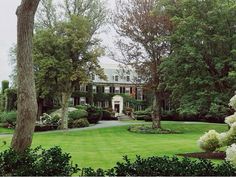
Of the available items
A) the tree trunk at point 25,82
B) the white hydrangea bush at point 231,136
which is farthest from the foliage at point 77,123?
the tree trunk at point 25,82

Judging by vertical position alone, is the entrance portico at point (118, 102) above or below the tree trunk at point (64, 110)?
above

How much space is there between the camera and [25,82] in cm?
782

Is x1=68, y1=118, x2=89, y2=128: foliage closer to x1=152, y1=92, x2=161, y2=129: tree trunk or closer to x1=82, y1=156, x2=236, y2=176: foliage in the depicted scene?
x1=152, y1=92, x2=161, y2=129: tree trunk

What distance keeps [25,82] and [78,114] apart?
38.8 metres

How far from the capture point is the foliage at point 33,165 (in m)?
5.77

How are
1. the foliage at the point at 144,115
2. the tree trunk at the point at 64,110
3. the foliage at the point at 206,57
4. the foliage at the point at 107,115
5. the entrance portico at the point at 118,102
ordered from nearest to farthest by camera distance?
the foliage at the point at 206,57 < the tree trunk at the point at 64,110 < the foliage at the point at 144,115 < the foliage at the point at 107,115 < the entrance portico at the point at 118,102

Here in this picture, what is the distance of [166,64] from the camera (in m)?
20.2

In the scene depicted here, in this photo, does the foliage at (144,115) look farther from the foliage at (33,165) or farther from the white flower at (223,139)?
the foliage at (33,165)

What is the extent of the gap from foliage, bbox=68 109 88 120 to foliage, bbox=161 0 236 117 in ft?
90.8

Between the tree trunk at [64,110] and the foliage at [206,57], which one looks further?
the tree trunk at [64,110]

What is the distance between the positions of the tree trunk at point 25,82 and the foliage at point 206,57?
11.3m

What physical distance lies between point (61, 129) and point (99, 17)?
50.3ft

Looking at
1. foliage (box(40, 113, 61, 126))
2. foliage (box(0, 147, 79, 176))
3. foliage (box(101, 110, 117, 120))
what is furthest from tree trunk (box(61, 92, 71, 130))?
foliage (box(0, 147, 79, 176))

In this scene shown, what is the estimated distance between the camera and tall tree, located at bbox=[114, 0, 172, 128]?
37.4 meters
